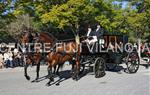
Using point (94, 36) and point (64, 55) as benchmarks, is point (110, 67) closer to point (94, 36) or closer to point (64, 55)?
point (94, 36)

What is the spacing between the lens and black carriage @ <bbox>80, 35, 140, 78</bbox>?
17.8 metres

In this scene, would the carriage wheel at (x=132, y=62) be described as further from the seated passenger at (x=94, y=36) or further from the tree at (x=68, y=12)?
the tree at (x=68, y=12)

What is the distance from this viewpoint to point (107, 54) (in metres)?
19.0

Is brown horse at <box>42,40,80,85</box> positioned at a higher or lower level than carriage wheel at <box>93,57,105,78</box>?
higher

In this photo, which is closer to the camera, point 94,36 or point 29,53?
point 29,53

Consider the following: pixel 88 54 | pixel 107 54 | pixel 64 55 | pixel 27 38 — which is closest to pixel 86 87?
pixel 64 55

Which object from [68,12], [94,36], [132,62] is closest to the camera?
[94,36]

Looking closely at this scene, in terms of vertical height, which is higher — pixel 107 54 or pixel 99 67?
pixel 107 54

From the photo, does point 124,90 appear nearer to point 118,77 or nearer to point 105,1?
point 118,77

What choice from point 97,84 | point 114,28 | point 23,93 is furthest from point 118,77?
point 114,28

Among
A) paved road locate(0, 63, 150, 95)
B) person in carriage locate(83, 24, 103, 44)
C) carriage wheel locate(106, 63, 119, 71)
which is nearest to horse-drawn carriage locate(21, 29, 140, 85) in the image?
person in carriage locate(83, 24, 103, 44)

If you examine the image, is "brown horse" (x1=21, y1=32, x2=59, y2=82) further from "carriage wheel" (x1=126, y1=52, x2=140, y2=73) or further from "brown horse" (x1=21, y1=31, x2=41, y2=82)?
"carriage wheel" (x1=126, y1=52, x2=140, y2=73)

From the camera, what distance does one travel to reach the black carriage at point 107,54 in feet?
58.4

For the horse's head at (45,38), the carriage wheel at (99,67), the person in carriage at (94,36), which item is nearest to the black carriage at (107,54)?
the carriage wheel at (99,67)
